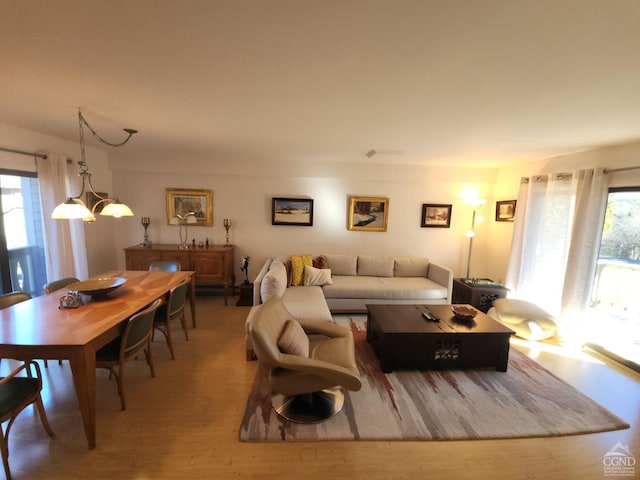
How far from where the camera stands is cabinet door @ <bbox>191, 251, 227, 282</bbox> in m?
4.16

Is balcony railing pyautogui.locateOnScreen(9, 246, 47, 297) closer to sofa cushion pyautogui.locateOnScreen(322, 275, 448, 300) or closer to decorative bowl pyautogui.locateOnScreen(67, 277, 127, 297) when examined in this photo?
decorative bowl pyautogui.locateOnScreen(67, 277, 127, 297)

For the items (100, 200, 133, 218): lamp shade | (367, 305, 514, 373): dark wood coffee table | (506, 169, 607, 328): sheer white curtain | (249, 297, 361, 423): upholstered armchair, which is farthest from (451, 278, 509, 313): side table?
(100, 200, 133, 218): lamp shade

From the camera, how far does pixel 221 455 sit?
1677mm

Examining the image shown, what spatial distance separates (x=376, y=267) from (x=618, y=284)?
2921 millimetres

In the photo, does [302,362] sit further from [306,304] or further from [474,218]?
[474,218]

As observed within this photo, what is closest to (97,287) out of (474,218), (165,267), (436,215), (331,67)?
(165,267)

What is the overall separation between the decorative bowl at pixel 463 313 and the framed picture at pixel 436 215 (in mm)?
2105

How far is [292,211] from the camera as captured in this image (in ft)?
15.1

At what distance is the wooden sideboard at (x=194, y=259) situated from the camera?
13.3 feet

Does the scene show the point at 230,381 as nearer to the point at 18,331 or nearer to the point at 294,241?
the point at 18,331

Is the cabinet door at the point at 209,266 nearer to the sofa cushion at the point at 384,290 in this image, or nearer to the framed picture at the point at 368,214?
the sofa cushion at the point at 384,290

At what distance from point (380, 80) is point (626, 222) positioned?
340cm

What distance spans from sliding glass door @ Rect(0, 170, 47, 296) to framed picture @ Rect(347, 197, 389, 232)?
4.28 metres

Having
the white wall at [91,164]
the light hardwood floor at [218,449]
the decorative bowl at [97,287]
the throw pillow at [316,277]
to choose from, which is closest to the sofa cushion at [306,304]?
the throw pillow at [316,277]
